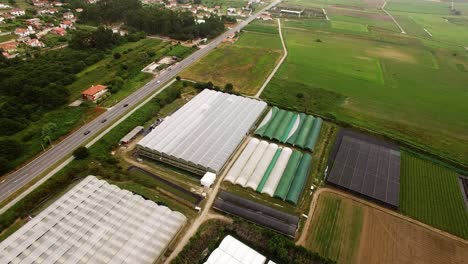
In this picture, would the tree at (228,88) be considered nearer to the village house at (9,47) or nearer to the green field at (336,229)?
the green field at (336,229)

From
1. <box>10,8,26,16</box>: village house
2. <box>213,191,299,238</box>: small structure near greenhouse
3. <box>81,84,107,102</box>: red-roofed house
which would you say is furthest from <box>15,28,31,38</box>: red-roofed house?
<box>213,191,299,238</box>: small structure near greenhouse

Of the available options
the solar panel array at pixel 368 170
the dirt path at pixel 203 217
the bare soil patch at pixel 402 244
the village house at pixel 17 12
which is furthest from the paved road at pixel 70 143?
the village house at pixel 17 12

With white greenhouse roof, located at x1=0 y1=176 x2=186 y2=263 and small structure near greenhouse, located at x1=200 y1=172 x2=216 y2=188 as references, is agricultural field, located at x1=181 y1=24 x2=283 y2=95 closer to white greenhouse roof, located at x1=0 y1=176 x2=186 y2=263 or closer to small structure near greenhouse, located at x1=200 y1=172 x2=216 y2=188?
small structure near greenhouse, located at x1=200 y1=172 x2=216 y2=188

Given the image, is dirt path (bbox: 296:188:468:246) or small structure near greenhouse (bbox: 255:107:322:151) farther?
small structure near greenhouse (bbox: 255:107:322:151)

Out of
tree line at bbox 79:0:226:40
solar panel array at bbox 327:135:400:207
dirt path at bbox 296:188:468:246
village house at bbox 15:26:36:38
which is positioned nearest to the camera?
dirt path at bbox 296:188:468:246

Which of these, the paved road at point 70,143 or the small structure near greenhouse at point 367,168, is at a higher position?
the paved road at point 70,143
